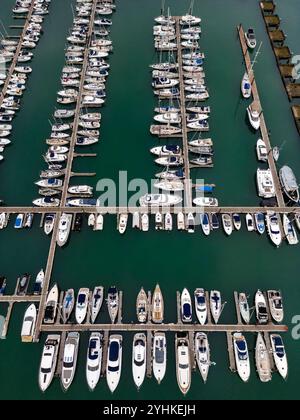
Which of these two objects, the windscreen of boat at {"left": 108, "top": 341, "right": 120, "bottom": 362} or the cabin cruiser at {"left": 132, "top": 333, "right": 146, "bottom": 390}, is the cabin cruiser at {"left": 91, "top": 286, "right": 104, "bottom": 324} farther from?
the cabin cruiser at {"left": 132, "top": 333, "right": 146, "bottom": 390}

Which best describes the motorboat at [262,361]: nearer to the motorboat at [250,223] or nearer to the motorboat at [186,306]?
the motorboat at [186,306]

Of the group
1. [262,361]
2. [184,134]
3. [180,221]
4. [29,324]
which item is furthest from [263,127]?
[29,324]

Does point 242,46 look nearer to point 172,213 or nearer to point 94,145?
point 94,145

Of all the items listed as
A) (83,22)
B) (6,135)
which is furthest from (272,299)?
(83,22)

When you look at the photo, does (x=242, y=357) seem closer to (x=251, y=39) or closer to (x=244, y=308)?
(x=244, y=308)

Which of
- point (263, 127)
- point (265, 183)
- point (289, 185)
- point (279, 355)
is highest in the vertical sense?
point (263, 127)

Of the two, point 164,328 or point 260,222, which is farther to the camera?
point 260,222
